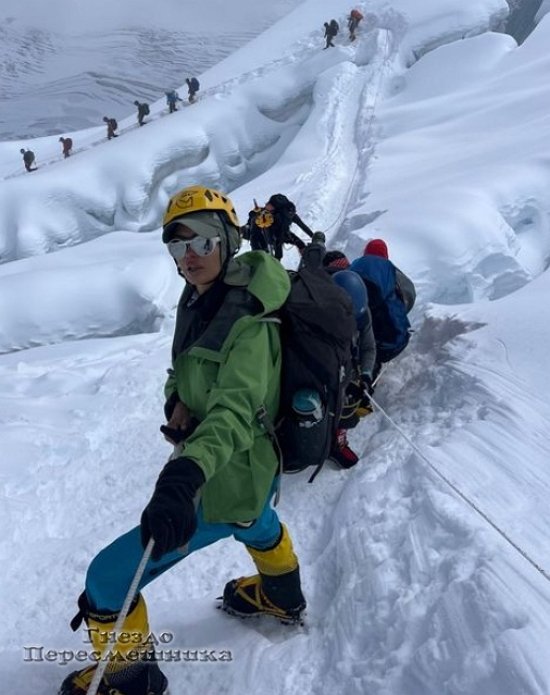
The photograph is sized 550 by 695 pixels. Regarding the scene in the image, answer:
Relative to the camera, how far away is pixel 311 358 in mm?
1895

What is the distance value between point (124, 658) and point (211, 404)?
103 centimetres

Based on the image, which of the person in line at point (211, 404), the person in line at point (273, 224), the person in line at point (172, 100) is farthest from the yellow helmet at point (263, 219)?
the person in line at point (172, 100)

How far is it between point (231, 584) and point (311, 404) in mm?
1134

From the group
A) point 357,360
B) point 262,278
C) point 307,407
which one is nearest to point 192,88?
point 357,360

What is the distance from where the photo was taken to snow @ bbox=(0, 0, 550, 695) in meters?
2.04

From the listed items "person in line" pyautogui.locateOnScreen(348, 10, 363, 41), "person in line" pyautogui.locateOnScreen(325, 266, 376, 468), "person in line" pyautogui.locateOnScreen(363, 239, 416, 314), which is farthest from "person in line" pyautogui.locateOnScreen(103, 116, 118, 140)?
"person in line" pyautogui.locateOnScreen(325, 266, 376, 468)

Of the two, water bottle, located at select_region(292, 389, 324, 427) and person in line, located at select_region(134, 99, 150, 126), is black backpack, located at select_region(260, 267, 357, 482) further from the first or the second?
person in line, located at select_region(134, 99, 150, 126)

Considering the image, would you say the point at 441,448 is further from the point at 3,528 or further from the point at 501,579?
the point at 3,528

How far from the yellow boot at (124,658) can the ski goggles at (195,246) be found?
116 cm

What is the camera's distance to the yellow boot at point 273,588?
2.32 m

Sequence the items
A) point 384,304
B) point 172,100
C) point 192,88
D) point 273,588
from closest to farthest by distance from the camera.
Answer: point 273,588, point 384,304, point 172,100, point 192,88

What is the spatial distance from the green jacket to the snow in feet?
2.43

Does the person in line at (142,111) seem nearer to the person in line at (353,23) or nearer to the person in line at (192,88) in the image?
the person in line at (192,88)

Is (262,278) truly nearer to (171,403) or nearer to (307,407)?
(307,407)
